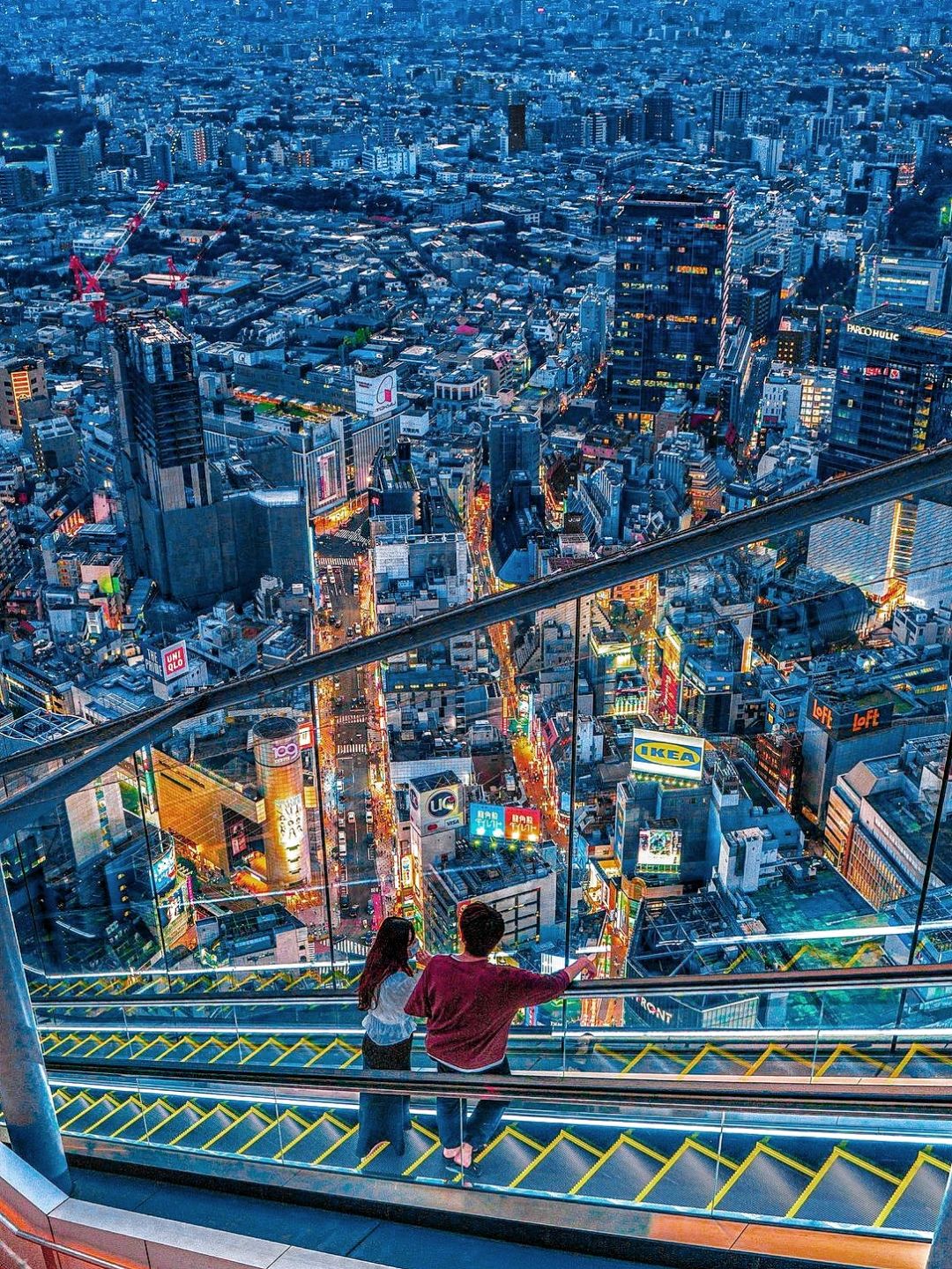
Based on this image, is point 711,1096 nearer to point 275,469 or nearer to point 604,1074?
point 604,1074

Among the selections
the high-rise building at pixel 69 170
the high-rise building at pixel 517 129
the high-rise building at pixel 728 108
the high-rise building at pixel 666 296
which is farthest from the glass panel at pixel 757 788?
the high-rise building at pixel 517 129

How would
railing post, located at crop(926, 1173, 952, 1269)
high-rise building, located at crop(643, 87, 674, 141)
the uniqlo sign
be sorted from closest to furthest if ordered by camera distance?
railing post, located at crop(926, 1173, 952, 1269), the uniqlo sign, high-rise building, located at crop(643, 87, 674, 141)

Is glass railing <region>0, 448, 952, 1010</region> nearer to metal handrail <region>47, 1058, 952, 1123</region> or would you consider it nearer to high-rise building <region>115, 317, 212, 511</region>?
metal handrail <region>47, 1058, 952, 1123</region>

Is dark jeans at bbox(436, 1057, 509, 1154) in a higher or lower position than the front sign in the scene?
higher

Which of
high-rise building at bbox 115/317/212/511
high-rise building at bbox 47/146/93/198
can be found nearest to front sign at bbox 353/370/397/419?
high-rise building at bbox 115/317/212/511

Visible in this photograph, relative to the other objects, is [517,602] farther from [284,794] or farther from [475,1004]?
[284,794]

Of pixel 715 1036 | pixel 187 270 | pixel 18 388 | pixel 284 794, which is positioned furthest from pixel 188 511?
pixel 187 270

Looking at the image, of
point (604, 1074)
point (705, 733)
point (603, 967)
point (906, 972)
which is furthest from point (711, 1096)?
point (705, 733)
